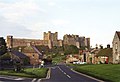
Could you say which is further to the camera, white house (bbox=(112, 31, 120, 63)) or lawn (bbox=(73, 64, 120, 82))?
white house (bbox=(112, 31, 120, 63))

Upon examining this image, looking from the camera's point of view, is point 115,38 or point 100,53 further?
point 100,53

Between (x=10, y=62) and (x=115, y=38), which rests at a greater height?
(x=115, y=38)

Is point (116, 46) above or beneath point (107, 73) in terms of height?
above

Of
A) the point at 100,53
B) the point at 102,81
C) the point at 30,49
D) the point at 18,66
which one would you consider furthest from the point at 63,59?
the point at 102,81

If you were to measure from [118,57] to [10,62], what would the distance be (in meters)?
25.8

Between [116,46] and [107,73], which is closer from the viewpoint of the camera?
[107,73]

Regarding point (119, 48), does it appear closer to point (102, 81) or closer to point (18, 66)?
point (18, 66)

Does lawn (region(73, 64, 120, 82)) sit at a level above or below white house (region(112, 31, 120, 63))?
below

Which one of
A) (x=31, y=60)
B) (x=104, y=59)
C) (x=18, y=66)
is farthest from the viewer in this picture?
(x=31, y=60)

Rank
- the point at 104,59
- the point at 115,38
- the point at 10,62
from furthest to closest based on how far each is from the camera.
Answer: the point at 104,59, the point at 115,38, the point at 10,62

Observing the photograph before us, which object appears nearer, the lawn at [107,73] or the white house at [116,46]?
the lawn at [107,73]

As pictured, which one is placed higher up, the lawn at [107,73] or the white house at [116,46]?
the white house at [116,46]

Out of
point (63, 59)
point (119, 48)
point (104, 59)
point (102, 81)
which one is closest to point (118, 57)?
point (119, 48)

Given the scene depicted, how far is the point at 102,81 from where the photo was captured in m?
32.8
